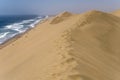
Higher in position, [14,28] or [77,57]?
[77,57]

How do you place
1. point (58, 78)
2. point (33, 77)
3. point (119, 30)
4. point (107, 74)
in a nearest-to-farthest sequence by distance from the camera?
point (58, 78) < point (33, 77) < point (107, 74) < point (119, 30)

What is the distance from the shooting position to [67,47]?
39.5ft

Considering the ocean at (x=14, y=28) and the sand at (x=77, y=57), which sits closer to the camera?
A: the sand at (x=77, y=57)

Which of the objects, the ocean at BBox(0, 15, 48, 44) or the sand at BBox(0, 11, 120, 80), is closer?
the sand at BBox(0, 11, 120, 80)

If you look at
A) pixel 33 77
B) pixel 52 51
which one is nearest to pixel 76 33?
pixel 52 51

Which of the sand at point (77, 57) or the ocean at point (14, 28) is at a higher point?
the sand at point (77, 57)

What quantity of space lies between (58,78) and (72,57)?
180 cm

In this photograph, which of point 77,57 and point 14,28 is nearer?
point 77,57

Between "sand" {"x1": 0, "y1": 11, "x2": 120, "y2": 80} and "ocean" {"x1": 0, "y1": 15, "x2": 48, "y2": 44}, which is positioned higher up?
"sand" {"x1": 0, "y1": 11, "x2": 120, "y2": 80}

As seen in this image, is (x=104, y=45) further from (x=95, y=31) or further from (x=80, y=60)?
(x=80, y=60)

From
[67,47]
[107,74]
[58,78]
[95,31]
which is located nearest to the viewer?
[58,78]

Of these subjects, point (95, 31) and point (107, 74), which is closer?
point (107, 74)

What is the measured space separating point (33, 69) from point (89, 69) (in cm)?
188

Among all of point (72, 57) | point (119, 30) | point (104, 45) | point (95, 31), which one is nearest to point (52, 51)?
point (72, 57)
